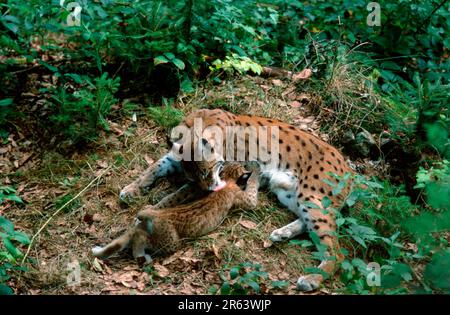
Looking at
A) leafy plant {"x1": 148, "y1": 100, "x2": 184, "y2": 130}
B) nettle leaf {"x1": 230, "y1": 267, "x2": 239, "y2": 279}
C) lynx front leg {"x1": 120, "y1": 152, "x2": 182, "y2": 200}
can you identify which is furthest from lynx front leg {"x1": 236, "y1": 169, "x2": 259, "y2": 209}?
leafy plant {"x1": 148, "y1": 100, "x2": 184, "y2": 130}

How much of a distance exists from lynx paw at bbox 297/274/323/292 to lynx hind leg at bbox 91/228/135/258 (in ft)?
5.28

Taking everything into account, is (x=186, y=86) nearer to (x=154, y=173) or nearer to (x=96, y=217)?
(x=154, y=173)

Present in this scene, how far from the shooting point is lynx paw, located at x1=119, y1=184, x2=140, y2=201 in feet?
19.7

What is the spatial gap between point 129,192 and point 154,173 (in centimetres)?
36

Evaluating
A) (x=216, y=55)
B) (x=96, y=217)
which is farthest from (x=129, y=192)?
(x=216, y=55)

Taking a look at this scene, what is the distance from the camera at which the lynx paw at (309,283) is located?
197 inches

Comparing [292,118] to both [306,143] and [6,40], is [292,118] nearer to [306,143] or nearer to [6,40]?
[306,143]

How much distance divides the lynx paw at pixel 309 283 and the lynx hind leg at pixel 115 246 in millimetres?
1611

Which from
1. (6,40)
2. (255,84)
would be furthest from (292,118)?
(6,40)

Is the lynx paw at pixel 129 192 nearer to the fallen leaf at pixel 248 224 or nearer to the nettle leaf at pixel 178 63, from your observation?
the fallen leaf at pixel 248 224

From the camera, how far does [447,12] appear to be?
7.68m

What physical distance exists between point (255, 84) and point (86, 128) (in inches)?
90.1

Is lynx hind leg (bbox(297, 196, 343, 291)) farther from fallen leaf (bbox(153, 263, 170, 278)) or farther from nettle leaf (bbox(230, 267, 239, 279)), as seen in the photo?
fallen leaf (bbox(153, 263, 170, 278))
